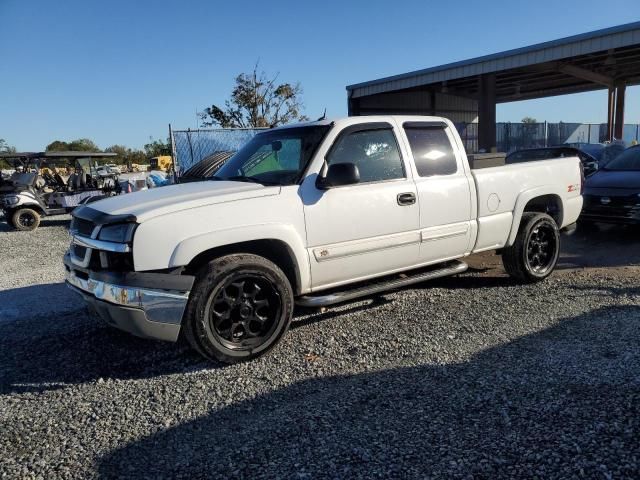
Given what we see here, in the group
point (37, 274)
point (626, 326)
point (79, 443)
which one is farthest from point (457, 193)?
point (37, 274)

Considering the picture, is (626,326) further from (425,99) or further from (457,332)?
(425,99)

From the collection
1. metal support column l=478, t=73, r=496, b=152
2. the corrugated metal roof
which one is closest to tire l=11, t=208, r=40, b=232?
the corrugated metal roof

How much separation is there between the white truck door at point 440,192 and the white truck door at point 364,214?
144 millimetres

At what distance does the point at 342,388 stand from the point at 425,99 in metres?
30.2

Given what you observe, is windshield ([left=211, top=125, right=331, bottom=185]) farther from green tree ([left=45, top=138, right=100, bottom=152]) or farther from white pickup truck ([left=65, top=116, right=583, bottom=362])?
green tree ([left=45, top=138, right=100, bottom=152])

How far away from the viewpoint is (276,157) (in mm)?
4680

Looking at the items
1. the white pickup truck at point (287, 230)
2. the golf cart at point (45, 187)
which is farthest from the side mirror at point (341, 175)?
the golf cart at point (45, 187)

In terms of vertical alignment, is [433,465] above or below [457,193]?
below

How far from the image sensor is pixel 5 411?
10.7 ft

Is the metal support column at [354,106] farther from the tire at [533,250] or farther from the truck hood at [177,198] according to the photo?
the truck hood at [177,198]

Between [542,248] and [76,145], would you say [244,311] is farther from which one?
[76,145]

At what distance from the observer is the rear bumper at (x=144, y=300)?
3.46 metres

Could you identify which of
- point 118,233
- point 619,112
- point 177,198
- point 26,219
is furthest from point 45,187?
point 619,112

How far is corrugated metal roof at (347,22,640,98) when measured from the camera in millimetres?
15333
